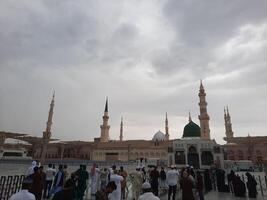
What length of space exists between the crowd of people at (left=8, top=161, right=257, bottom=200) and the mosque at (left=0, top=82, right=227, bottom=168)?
64.2ft

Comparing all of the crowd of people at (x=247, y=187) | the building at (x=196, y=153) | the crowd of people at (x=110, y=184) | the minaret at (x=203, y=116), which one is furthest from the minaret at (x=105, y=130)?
the crowd of people at (x=247, y=187)

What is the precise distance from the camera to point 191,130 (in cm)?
3738

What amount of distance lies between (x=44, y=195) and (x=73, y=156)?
44.7m

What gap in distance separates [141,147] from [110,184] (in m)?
43.0

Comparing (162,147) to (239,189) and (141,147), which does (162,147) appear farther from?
(239,189)

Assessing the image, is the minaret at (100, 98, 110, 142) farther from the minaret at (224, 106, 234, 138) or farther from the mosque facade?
the minaret at (224, 106, 234, 138)

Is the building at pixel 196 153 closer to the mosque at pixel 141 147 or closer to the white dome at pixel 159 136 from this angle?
the mosque at pixel 141 147

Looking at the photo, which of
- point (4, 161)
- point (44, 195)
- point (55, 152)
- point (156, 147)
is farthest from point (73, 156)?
point (44, 195)

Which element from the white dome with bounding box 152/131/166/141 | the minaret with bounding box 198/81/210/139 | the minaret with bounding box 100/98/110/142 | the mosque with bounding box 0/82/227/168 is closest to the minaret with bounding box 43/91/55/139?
the mosque with bounding box 0/82/227/168

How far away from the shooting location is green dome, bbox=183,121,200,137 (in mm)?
37031

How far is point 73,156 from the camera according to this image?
168ft

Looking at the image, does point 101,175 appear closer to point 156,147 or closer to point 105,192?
point 105,192

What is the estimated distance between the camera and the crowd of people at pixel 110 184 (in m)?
4.21

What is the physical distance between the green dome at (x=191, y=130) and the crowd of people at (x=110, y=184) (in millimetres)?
25453
